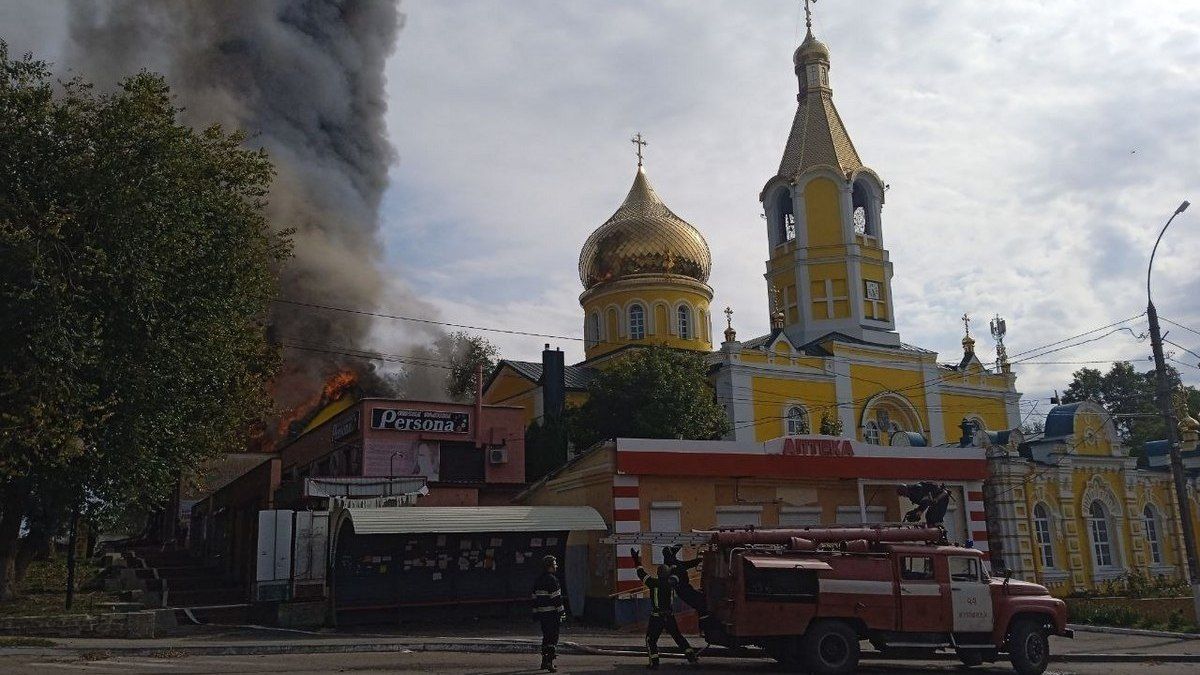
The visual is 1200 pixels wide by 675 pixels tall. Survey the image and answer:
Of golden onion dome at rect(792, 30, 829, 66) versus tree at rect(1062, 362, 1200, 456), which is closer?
golden onion dome at rect(792, 30, 829, 66)

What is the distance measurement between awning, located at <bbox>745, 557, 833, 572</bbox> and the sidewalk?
2.16m

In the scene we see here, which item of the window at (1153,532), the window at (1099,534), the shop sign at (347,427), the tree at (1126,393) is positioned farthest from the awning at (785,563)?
the tree at (1126,393)

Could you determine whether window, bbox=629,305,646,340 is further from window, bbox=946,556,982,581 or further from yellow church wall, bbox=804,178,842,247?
window, bbox=946,556,982,581

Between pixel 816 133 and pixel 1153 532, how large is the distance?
1038 inches

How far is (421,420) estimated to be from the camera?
30.8 metres

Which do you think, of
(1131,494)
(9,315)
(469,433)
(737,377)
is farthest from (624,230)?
(9,315)

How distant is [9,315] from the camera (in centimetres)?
1994

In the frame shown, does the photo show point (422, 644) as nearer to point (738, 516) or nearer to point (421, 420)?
point (738, 516)

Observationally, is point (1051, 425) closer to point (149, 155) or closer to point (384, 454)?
point (384, 454)

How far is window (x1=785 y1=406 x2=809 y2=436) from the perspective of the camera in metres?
43.5

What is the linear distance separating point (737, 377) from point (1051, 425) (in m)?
13.5

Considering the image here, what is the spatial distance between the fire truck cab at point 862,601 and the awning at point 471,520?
655cm

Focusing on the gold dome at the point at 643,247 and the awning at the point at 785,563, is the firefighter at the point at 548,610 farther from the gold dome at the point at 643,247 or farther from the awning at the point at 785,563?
the gold dome at the point at 643,247

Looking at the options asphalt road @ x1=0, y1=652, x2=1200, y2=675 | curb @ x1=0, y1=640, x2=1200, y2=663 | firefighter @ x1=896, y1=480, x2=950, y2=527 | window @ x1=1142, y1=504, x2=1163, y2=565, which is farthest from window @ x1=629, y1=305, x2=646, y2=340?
asphalt road @ x1=0, y1=652, x2=1200, y2=675
